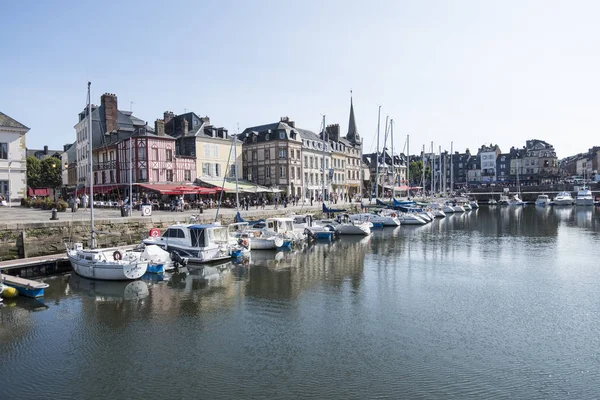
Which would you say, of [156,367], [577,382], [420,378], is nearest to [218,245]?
[156,367]

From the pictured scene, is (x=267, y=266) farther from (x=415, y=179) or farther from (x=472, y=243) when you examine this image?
(x=415, y=179)

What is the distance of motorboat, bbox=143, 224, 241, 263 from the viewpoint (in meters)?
23.7

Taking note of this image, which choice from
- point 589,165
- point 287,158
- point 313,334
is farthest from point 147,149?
point 589,165

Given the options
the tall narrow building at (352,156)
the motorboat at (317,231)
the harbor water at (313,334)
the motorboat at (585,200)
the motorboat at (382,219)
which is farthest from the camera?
the motorboat at (585,200)

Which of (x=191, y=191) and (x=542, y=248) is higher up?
(x=191, y=191)

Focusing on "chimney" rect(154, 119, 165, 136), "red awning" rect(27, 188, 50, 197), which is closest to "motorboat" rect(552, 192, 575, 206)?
"chimney" rect(154, 119, 165, 136)

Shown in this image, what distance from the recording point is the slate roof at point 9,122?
115 feet

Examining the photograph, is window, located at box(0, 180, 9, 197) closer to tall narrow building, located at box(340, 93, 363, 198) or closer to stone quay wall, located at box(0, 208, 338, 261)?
stone quay wall, located at box(0, 208, 338, 261)

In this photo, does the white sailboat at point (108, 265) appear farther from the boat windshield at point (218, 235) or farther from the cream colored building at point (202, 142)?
the cream colored building at point (202, 142)

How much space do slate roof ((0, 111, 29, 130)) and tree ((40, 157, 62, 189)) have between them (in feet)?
114

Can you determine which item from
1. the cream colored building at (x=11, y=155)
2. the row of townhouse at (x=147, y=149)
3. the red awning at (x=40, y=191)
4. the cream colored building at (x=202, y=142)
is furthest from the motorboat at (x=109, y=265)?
the red awning at (x=40, y=191)

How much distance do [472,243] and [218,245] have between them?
62.4ft

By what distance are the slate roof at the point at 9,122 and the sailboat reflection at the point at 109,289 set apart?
2096 centimetres

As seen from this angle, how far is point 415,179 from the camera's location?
111688 millimetres
